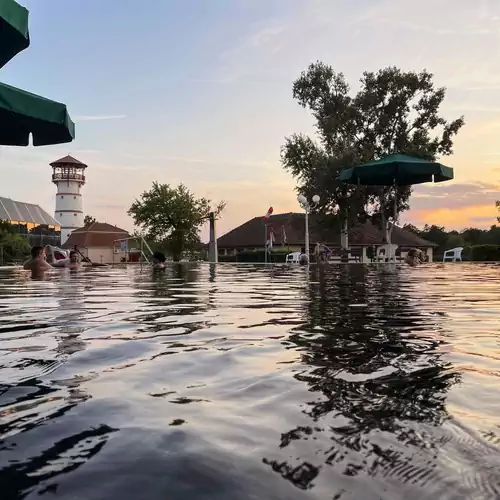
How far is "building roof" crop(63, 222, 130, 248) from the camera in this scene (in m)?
58.1

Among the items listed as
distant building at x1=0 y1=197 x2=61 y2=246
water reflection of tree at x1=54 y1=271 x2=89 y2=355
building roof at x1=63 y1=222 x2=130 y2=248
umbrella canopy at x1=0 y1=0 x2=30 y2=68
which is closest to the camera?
water reflection of tree at x1=54 y1=271 x2=89 y2=355

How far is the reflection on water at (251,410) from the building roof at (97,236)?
181ft

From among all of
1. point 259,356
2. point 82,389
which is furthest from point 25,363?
point 259,356

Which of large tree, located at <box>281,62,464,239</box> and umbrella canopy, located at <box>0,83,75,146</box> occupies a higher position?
large tree, located at <box>281,62,464,239</box>

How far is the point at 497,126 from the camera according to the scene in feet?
74.3

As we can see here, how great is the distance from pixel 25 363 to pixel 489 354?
9.31 ft

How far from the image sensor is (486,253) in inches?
1302

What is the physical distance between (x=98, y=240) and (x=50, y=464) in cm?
5908

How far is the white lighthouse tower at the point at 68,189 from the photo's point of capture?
71.1m

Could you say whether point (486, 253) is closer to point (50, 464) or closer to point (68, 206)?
point (50, 464)

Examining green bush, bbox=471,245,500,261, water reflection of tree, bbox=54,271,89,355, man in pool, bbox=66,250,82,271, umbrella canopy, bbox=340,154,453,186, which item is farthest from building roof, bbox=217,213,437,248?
water reflection of tree, bbox=54,271,89,355

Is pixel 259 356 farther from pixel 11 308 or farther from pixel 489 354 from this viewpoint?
pixel 11 308

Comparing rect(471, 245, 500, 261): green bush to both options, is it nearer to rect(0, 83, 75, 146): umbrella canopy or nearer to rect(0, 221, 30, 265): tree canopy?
rect(0, 83, 75, 146): umbrella canopy

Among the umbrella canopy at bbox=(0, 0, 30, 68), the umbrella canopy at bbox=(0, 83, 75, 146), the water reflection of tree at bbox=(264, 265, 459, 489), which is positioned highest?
the umbrella canopy at bbox=(0, 0, 30, 68)
